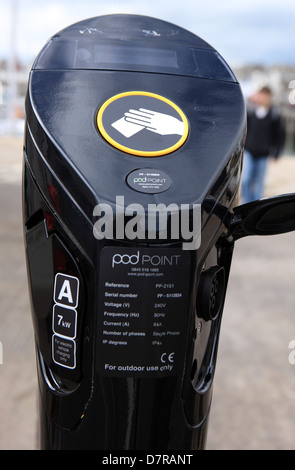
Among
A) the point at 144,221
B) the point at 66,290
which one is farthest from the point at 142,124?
the point at 66,290

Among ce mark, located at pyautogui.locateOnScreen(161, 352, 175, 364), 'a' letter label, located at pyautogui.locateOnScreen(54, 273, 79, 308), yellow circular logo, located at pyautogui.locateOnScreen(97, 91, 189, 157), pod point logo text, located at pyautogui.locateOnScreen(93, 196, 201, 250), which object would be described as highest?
yellow circular logo, located at pyautogui.locateOnScreen(97, 91, 189, 157)

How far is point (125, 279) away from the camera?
39.7 inches

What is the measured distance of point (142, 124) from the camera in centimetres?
107

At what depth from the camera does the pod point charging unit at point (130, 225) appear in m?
1.00

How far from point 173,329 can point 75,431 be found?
32 cm

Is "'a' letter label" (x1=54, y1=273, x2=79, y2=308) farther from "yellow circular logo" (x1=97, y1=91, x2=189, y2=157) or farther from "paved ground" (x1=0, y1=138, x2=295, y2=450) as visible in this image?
"paved ground" (x1=0, y1=138, x2=295, y2=450)

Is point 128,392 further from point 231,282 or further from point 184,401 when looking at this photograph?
point 231,282

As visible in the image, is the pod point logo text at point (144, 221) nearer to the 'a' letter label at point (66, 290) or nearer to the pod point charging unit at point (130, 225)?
the pod point charging unit at point (130, 225)

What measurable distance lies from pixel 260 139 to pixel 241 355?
12.5 feet

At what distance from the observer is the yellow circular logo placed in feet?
3.41

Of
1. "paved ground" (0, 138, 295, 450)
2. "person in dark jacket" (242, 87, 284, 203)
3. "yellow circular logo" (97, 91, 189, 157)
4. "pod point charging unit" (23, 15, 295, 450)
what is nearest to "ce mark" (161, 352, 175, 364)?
"pod point charging unit" (23, 15, 295, 450)

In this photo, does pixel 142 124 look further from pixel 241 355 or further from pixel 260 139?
pixel 260 139

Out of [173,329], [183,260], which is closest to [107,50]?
[183,260]

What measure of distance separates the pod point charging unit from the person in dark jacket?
5.20 metres
